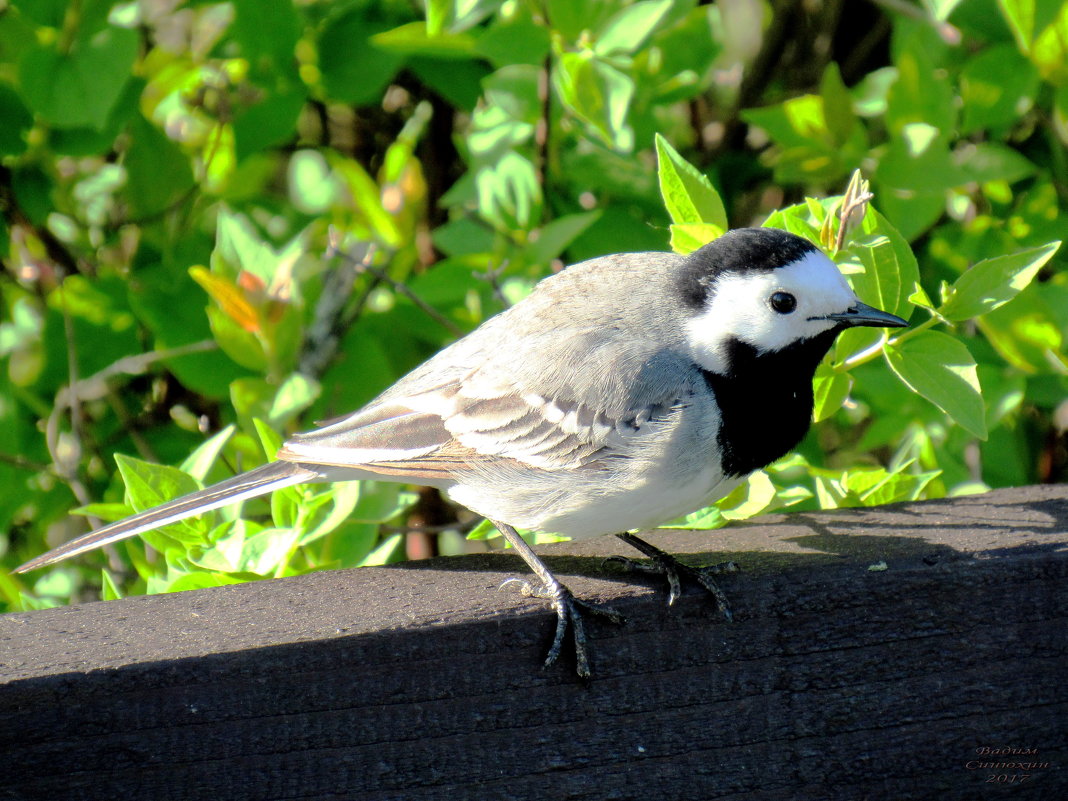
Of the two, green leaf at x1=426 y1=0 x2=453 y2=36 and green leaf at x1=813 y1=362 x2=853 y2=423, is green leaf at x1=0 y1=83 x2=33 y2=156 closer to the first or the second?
green leaf at x1=426 y1=0 x2=453 y2=36

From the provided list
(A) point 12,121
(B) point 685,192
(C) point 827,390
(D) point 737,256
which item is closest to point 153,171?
(A) point 12,121

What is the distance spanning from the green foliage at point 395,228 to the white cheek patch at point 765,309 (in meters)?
0.07

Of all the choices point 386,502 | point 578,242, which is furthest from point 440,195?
point 386,502

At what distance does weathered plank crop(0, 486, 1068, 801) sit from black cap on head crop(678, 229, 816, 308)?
0.45 m

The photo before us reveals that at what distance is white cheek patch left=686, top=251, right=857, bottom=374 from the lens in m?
1.81

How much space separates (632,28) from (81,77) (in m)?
1.04

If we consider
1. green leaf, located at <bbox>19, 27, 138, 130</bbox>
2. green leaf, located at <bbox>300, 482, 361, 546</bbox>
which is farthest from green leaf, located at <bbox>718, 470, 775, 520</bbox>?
green leaf, located at <bbox>19, 27, 138, 130</bbox>

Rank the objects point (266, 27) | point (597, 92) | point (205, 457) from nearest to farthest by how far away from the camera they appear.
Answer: point (205, 457) → point (597, 92) → point (266, 27)

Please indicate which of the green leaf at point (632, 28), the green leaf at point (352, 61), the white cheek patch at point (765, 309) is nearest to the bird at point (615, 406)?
the white cheek patch at point (765, 309)

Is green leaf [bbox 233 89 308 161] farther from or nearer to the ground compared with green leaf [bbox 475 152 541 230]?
farther from the ground

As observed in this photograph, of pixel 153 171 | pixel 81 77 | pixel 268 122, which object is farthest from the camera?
pixel 153 171

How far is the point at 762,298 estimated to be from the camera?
1.89 meters

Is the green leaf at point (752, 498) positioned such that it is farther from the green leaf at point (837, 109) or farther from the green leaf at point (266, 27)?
the green leaf at point (266, 27)

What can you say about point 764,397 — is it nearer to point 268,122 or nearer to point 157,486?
point 157,486
